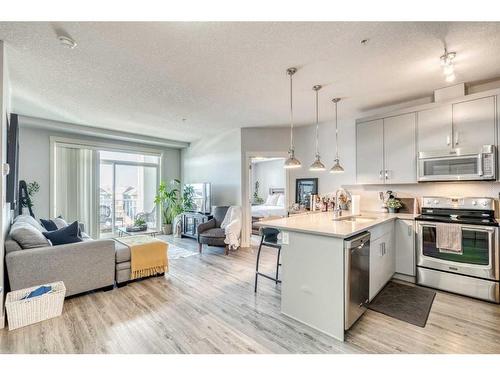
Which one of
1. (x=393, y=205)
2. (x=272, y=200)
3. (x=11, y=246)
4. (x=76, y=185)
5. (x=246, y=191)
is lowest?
(x=11, y=246)

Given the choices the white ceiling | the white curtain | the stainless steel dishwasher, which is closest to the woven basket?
the white ceiling

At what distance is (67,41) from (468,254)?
15.4 ft

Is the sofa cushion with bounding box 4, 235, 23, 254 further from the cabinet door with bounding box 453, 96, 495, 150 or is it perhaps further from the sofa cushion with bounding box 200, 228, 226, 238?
the cabinet door with bounding box 453, 96, 495, 150

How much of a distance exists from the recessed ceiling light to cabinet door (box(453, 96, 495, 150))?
432 centimetres

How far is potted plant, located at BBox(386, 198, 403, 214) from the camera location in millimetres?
3598

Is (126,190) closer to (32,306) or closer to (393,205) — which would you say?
(32,306)

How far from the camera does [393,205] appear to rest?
3.60m

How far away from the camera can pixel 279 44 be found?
7.00ft

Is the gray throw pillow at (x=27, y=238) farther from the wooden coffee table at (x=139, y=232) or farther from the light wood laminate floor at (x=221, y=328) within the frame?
the wooden coffee table at (x=139, y=232)

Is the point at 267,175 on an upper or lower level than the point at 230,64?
lower

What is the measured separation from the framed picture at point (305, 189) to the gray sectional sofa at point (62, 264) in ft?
11.5

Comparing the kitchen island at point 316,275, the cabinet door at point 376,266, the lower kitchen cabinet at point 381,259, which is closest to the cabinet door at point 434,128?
the lower kitchen cabinet at point 381,259

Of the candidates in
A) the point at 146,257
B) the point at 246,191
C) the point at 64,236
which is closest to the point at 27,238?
the point at 64,236
